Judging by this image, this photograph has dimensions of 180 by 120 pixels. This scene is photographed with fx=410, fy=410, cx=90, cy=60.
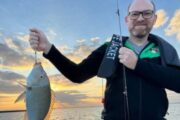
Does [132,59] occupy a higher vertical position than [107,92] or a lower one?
higher

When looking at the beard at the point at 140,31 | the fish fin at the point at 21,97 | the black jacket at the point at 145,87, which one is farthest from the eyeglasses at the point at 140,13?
the fish fin at the point at 21,97

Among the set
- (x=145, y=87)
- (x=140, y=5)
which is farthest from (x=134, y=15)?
(x=145, y=87)

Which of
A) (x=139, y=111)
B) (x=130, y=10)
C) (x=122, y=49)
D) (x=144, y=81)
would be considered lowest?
(x=139, y=111)

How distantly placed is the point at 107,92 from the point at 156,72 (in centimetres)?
71

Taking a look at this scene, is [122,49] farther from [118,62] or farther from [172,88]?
[172,88]

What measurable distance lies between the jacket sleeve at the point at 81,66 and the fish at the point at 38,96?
1078 millimetres

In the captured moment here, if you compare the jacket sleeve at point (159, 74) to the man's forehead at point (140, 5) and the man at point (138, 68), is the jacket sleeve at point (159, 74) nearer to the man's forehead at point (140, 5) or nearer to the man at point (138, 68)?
the man at point (138, 68)

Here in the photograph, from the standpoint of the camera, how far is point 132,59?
5078 mm

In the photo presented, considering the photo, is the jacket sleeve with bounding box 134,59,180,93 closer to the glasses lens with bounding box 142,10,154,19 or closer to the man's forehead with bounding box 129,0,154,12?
the glasses lens with bounding box 142,10,154,19

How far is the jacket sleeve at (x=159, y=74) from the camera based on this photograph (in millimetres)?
5148

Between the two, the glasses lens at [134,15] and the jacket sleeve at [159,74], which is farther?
the glasses lens at [134,15]

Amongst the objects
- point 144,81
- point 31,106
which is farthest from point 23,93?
point 144,81

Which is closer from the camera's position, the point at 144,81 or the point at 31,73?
the point at 31,73

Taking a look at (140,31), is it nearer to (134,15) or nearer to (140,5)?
(134,15)
